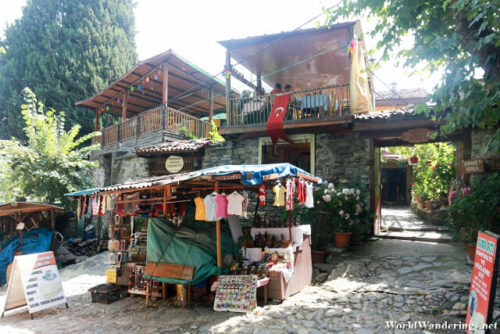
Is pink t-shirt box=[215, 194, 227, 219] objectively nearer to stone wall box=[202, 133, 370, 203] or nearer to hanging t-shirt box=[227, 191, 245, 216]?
hanging t-shirt box=[227, 191, 245, 216]

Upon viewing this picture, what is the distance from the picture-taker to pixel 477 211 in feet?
18.4

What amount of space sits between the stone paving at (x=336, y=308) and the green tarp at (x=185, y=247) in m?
0.71

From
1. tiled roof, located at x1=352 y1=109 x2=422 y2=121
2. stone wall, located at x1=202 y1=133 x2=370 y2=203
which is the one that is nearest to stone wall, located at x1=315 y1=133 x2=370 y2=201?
stone wall, located at x1=202 y1=133 x2=370 y2=203

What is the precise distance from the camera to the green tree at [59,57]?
17719 mm

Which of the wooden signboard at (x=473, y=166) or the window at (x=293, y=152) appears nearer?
the wooden signboard at (x=473, y=166)

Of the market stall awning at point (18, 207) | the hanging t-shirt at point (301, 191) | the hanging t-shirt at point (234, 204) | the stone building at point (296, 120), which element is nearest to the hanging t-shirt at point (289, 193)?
the hanging t-shirt at point (301, 191)

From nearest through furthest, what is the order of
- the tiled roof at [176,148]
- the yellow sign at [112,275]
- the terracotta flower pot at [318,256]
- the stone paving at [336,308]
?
the stone paving at [336,308] < the yellow sign at [112,275] < the terracotta flower pot at [318,256] < the tiled roof at [176,148]

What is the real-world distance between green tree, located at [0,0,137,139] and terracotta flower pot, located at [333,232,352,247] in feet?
54.3

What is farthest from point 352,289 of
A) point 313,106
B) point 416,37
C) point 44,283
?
point 44,283

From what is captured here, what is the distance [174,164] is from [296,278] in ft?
22.0

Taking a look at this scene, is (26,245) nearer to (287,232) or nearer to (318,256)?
(287,232)

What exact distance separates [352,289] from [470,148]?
15.1ft

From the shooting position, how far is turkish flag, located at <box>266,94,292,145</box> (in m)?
8.80

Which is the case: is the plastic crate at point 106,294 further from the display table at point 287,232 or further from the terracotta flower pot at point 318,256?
the terracotta flower pot at point 318,256
